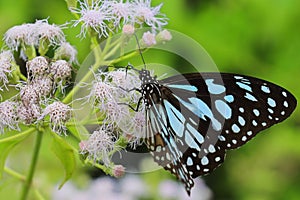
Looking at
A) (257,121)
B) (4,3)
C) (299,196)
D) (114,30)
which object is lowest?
(299,196)

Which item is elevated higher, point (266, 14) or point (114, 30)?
point (114, 30)

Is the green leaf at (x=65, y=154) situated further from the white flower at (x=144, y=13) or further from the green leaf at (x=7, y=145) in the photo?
the white flower at (x=144, y=13)

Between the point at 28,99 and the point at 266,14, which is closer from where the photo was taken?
the point at 28,99

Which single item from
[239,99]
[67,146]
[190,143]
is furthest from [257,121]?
[67,146]

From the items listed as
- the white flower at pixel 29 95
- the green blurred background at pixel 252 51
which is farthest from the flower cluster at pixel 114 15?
the green blurred background at pixel 252 51

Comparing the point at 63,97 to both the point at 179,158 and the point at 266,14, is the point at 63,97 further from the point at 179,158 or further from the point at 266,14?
the point at 266,14

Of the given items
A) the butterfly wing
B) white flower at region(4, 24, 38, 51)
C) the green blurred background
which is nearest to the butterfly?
the butterfly wing

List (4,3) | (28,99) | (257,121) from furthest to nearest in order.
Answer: (4,3)
(257,121)
(28,99)
